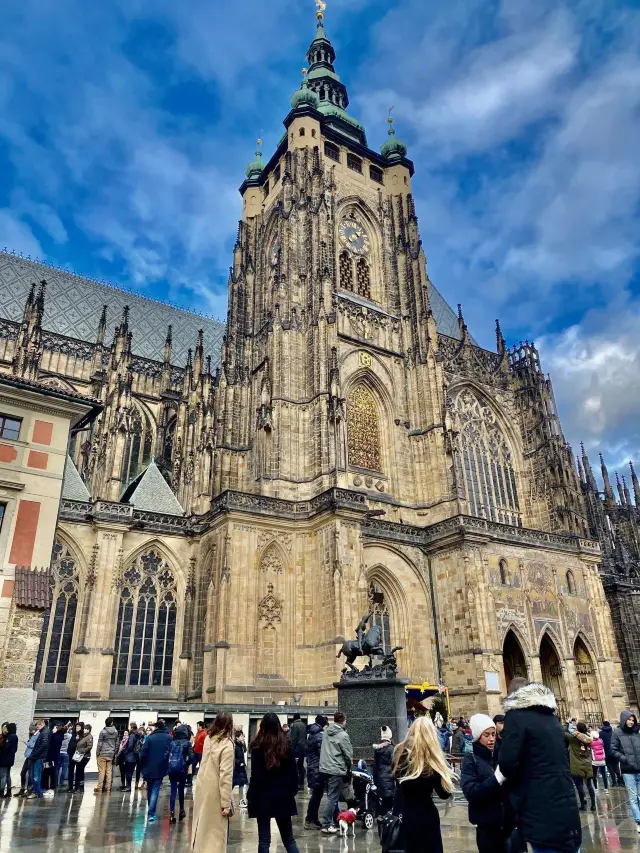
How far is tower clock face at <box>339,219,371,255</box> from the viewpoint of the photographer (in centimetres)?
3691

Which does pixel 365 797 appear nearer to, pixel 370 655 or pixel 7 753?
pixel 370 655

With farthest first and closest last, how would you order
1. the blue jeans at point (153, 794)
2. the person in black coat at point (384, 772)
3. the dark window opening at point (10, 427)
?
1. the dark window opening at point (10, 427)
2. the blue jeans at point (153, 794)
3. the person in black coat at point (384, 772)

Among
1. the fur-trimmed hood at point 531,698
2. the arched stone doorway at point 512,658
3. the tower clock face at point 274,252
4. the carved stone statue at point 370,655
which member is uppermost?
the tower clock face at point 274,252

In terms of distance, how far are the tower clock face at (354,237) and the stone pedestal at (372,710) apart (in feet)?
90.7

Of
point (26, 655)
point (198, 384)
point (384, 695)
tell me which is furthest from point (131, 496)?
point (384, 695)

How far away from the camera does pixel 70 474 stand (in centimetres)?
2923

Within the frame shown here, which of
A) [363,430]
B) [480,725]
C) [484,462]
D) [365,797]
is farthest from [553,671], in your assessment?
[480,725]

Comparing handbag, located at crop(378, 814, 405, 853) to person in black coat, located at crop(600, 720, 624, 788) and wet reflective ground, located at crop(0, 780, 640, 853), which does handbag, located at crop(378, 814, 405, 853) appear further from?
person in black coat, located at crop(600, 720, 624, 788)

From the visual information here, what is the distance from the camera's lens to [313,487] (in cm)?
2817

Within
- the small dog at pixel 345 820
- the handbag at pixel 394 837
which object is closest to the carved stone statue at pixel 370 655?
the small dog at pixel 345 820

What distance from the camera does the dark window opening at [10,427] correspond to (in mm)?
16719

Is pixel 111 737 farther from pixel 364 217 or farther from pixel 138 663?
pixel 364 217

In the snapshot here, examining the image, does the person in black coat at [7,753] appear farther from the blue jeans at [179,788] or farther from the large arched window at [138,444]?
the large arched window at [138,444]

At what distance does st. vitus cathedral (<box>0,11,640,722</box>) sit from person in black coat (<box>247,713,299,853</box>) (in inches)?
586
